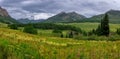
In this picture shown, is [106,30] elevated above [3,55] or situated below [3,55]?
below

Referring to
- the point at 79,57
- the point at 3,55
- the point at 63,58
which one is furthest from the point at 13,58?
the point at 79,57

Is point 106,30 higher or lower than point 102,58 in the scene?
lower

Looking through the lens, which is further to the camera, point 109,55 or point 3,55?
point 109,55

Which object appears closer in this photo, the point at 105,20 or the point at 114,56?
the point at 114,56

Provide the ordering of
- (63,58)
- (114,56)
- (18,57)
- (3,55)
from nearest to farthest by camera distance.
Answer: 1. (3,55)
2. (18,57)
3. (63,58)
4. (114,56)

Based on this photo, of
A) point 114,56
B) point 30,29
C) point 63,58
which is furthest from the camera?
point 30,29

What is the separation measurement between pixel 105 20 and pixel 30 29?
36652 mm

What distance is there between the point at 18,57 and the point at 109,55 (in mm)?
5059

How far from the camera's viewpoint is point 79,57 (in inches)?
539

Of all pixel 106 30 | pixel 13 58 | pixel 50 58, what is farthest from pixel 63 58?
pixel 106 30

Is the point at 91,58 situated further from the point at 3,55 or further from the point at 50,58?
the point at 3,55

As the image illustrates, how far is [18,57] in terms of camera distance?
12359 mm

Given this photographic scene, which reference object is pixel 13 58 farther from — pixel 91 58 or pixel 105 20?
pixel 105 20

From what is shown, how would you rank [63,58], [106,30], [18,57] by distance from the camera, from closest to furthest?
[18,57] < [63,58] < [106,30]
